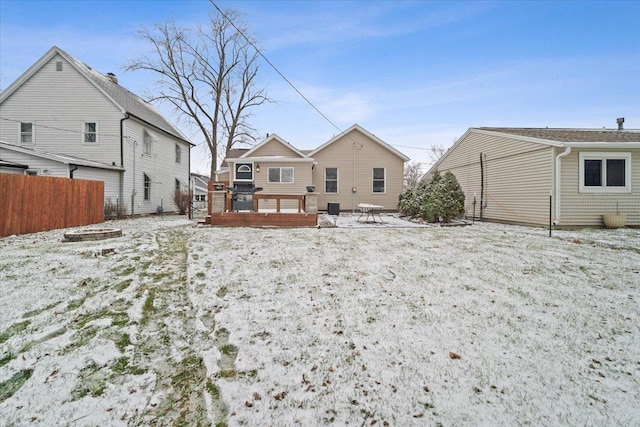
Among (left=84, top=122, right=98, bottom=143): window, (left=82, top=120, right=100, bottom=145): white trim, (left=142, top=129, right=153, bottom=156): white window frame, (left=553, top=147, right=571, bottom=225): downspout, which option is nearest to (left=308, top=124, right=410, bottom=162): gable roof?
(left=553, top=147, right=571, bottom=225): downspout

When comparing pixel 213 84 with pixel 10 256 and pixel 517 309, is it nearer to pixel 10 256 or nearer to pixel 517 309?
pixel 10 256

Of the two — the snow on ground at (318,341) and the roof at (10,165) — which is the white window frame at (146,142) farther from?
the snow on ground at (318,341)

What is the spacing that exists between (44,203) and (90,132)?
714 centimetres

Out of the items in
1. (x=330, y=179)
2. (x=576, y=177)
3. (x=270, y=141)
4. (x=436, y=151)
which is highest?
(x=436, y=151)

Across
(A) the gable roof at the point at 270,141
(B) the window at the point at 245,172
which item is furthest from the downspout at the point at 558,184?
(B) the window at the point at 245,172

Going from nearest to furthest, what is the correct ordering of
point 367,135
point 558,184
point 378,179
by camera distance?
point 558,184 → point 367,135 → point 378,179

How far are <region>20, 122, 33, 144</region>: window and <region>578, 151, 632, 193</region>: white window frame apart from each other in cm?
2310

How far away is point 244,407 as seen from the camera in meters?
1.93

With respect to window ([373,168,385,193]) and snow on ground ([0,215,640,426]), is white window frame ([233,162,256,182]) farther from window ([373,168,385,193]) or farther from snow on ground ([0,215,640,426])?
snow on ground ([0,215,640,426])

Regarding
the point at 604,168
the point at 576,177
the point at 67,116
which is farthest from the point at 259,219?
the point at 67,116

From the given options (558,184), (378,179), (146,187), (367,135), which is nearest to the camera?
(558,184)

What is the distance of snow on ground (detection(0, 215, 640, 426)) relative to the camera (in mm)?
1930

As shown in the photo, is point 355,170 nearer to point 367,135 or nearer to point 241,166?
point 367,135

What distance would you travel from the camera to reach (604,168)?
10.2m
